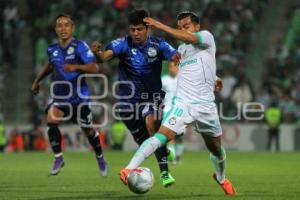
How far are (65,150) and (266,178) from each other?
41.9 feet

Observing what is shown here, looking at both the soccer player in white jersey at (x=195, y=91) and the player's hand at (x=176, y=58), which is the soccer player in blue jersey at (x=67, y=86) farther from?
the soccer player in white jersey at (x=195, y=91)

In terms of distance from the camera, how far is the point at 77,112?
1223 cm

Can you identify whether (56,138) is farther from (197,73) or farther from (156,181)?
(197,73)

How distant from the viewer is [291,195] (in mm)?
9227

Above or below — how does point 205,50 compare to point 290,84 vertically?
above

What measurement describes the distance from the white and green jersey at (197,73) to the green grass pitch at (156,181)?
1.14 metres

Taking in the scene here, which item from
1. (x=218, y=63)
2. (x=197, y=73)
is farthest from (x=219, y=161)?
(x=218, y=63)

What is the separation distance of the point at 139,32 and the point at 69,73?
234 centimetres

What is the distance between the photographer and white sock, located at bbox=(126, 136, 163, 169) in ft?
28.0

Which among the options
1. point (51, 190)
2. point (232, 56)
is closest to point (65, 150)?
point (232, 56)

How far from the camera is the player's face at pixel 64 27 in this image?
39.0ft

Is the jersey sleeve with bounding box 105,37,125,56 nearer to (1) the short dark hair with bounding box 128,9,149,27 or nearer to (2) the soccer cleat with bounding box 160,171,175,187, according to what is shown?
(1) the short dark hair with bounding box 128,9,149,27

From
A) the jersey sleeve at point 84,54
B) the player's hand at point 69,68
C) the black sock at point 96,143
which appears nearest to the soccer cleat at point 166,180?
the player's hand at point 69,68

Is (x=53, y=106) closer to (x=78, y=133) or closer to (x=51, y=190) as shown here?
(x=51, y=190)
